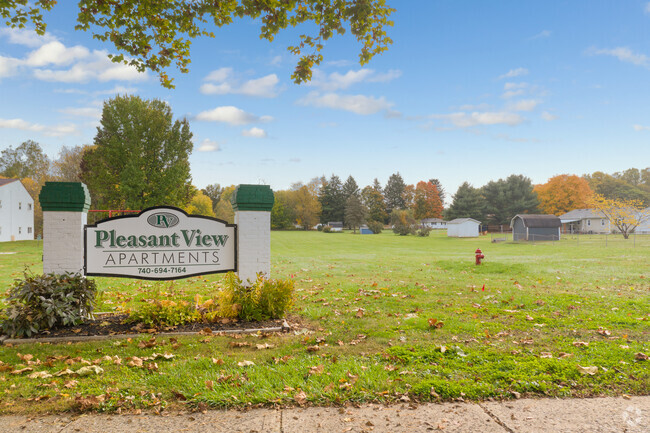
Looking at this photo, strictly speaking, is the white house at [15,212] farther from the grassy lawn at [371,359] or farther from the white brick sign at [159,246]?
the white brick sign at [159,246]

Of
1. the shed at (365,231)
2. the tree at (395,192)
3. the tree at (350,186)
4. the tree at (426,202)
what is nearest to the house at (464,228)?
the shed at (365,231)

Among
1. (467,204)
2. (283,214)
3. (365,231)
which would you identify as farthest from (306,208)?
(467,204)

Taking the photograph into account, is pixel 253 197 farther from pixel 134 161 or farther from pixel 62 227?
pixel 134 161

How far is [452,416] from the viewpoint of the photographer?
3350 mm

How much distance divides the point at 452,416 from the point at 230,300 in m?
A: 4.13

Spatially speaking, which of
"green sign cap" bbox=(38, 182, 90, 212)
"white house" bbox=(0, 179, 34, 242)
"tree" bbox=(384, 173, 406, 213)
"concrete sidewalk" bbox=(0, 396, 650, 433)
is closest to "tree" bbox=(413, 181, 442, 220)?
"tree" bbox=(384, 173, 406, 213)

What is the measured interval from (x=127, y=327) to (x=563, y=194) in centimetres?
8027

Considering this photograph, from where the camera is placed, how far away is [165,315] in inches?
241

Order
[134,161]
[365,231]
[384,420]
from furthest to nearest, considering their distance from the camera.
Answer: [365,231] < [134,161] < [384,420]

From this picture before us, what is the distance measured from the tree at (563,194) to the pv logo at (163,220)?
248 ft

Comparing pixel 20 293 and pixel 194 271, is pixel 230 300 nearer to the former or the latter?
pixel 194 271

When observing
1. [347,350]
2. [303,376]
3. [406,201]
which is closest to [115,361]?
[303,376]

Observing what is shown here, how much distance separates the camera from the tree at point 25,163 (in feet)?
202

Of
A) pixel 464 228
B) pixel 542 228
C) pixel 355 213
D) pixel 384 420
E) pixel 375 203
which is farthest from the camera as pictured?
pixel 375 203
